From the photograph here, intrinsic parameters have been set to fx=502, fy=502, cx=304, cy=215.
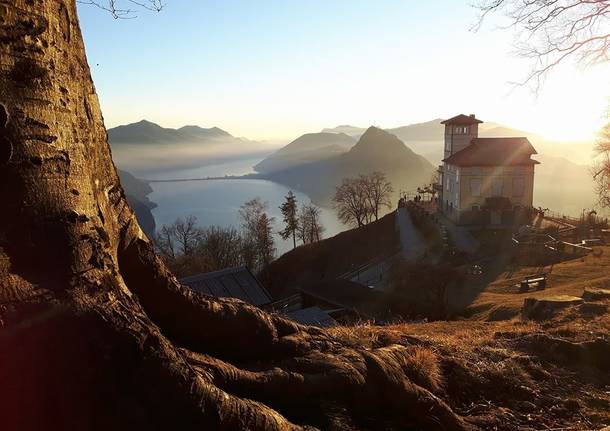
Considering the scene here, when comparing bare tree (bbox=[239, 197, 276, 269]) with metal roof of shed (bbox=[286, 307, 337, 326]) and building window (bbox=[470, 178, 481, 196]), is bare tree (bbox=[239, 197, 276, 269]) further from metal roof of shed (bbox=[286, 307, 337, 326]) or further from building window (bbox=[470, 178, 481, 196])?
metal roof of shed (bbox=[286, 307, 337, 326])

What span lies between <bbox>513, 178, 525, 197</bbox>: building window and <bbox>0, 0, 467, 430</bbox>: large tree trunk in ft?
143

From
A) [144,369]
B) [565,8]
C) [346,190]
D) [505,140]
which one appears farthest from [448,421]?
[346,190]

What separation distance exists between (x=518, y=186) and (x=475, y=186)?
374 cm

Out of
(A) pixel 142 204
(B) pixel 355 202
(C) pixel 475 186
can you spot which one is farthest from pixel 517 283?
(A) pixel 142 204

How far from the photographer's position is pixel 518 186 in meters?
43.7

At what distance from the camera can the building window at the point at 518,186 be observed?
43.6 metres

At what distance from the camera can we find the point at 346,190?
2699 inches

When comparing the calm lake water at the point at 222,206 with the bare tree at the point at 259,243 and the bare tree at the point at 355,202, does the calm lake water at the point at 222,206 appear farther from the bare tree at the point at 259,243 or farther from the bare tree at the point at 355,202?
the bare tree at the point at 355,202

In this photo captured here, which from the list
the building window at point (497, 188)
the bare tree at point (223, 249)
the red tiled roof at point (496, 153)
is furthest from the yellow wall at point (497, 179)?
the bare tree at point (223, 249)

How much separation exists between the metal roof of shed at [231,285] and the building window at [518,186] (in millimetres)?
30354

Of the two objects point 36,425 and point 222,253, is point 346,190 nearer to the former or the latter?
point 222,253

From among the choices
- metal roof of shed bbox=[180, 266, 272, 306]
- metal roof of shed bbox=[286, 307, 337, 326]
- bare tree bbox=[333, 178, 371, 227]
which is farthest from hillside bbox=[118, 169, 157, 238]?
bare tree bbox=[333, 178, 371, 227]

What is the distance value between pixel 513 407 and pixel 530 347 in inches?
109

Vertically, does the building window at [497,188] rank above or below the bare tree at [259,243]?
above
